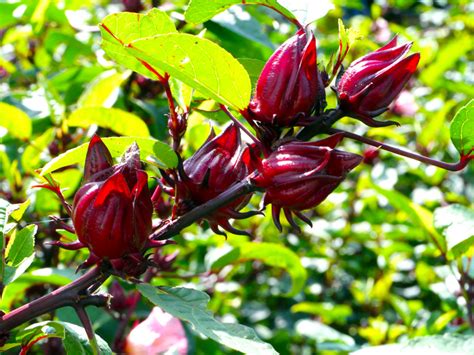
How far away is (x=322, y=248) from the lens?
2375mm

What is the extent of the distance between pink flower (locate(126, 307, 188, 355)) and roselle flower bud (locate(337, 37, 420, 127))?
0.40 m

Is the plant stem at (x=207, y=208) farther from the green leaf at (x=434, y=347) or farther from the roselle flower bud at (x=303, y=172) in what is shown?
the green leaf at (x=434, y=347)

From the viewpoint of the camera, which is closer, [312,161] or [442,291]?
[312,161]

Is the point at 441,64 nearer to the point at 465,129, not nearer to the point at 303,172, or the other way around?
the point at 465,129

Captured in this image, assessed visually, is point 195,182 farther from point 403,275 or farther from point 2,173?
point 403,275

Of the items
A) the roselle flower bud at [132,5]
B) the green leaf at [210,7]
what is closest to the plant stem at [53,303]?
the green leaf at [210,7]

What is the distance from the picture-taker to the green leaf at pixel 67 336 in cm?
73

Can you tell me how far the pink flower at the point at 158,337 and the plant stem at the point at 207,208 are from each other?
0.78ft

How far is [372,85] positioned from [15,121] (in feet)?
2.64

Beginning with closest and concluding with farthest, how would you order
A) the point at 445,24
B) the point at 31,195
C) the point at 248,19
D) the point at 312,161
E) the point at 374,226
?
the point at 312,161 → the point at 248,19 → the point at 31,195 → the point at 374,226 → the point at 445,24

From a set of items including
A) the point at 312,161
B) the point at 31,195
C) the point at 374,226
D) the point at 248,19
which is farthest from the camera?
the point at 374,226

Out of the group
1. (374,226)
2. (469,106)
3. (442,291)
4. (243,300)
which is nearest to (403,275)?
(374,226)

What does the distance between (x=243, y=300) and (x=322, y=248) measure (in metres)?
0.34

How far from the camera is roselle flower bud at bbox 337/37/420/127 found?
2.27ft
